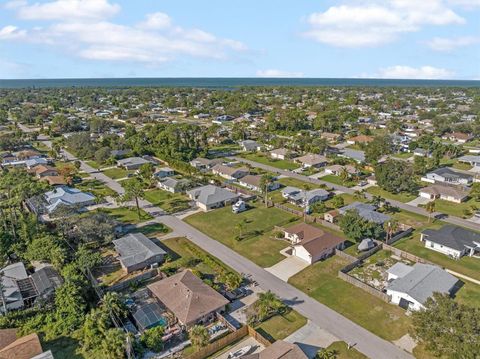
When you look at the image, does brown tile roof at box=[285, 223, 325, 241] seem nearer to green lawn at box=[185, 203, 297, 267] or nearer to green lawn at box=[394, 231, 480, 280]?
green lawn at box=[185, 203, 297, 267]

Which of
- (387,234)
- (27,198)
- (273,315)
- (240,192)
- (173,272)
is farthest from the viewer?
(240,192)

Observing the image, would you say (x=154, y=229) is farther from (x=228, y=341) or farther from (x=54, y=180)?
(x=54, y=180)

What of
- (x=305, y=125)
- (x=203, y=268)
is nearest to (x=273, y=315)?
(x=203, y=268)

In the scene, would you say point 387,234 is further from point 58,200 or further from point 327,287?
point 58,200

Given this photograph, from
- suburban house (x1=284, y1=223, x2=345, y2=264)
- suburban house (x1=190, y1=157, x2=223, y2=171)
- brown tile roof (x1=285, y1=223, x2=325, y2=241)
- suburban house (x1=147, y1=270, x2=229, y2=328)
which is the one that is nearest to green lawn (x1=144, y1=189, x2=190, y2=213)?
suburban house (x1=190, y1=157, x2=223, y2=171)

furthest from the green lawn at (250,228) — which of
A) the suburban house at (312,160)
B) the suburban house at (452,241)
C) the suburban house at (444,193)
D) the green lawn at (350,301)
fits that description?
the suburban house at (444,193)

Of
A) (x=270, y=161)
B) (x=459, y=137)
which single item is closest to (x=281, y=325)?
(x=270, y=161)
